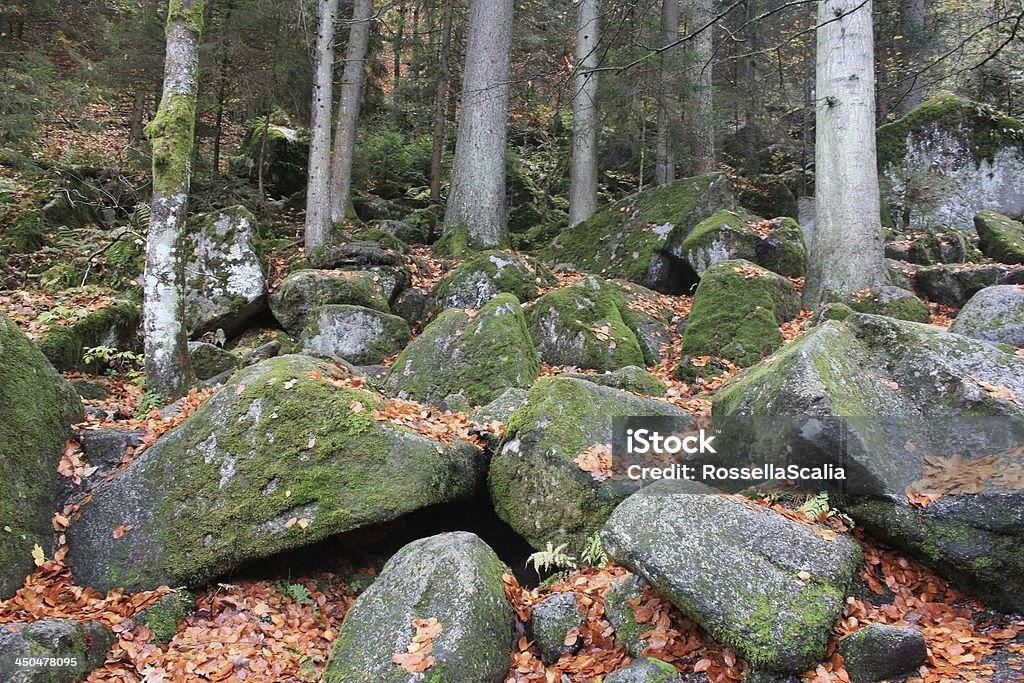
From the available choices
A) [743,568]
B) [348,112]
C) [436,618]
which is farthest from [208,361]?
[348,112]

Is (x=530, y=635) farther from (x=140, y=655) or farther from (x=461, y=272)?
(x=461, y=272)

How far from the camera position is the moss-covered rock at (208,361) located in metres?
8.55

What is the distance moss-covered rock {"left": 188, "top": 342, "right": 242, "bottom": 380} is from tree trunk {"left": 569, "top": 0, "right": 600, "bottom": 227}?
859 cm

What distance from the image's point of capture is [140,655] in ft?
13.6

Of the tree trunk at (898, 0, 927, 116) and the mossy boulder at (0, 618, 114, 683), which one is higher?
the tree trunk at (898, 0, 927, 116)

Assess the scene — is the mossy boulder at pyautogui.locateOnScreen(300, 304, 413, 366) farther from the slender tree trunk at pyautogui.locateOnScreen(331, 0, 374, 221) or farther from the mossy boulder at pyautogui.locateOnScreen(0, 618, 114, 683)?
the slender tree trunk at pyautogui.locateOnScreen(331, 0, 374, 221)

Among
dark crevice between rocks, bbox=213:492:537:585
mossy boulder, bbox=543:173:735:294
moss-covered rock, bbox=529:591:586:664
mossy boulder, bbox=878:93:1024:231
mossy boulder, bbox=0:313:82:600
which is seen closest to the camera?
moss-covered rock, bbox=529:591:586:664

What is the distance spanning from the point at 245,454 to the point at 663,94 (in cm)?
1354

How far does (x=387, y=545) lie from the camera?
5.47 metres

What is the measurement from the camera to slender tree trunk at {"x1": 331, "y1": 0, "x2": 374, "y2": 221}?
586 inches

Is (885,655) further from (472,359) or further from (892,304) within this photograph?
(892,304)

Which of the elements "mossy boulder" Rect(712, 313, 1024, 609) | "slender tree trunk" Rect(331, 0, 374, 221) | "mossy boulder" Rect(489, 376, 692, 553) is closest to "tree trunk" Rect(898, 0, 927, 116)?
"slender tree trunk" Rect(331, 0, 374, 221)

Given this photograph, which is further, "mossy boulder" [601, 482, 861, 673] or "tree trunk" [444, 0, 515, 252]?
"tree trunk" [444, 0, 515, 252]

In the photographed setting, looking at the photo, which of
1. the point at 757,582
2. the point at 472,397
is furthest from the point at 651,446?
the point at 472,397
